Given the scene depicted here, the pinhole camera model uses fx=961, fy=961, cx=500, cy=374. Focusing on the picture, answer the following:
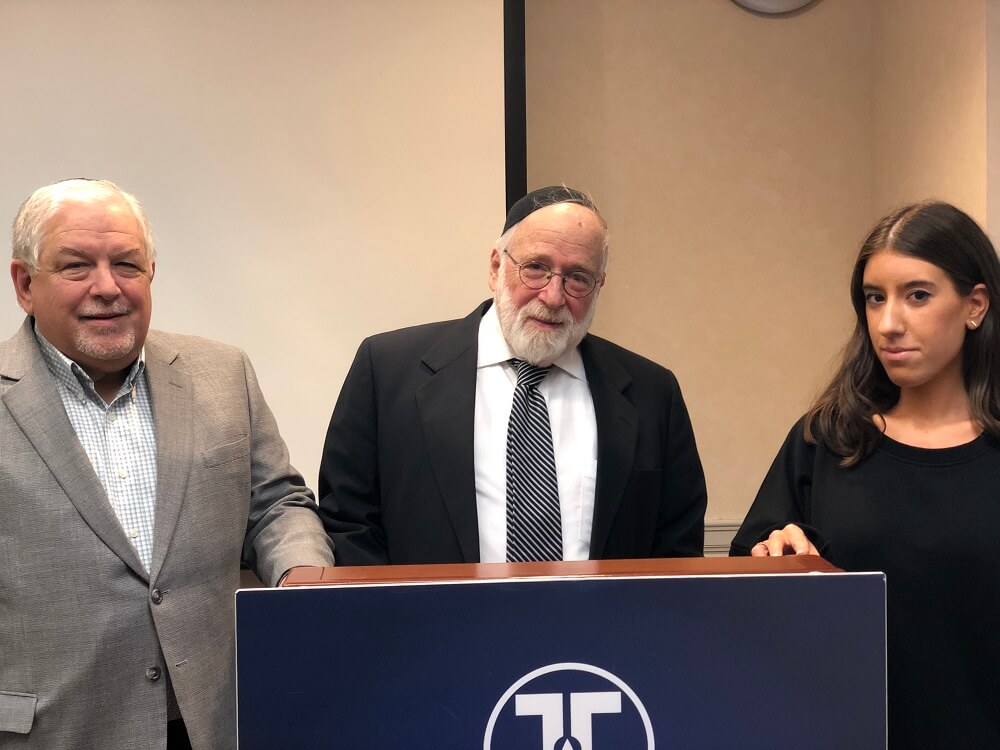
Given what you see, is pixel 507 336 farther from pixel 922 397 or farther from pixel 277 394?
pixel 277 394

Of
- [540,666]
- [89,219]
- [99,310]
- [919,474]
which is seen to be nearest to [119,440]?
[99,310]

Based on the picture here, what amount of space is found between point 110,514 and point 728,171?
2.45 metres

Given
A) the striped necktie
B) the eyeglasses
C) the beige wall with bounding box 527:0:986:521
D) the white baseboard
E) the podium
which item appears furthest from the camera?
the white baseboard

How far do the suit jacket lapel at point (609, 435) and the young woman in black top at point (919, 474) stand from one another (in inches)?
9.6

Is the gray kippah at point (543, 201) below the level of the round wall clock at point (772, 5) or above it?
below

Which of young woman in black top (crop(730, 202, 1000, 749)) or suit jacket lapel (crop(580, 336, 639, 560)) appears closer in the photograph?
young woman in black top (crop(730, 202, 1000, 749))

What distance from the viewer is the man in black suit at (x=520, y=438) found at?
1678 millimetres

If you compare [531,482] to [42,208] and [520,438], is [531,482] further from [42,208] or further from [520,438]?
[42,208]

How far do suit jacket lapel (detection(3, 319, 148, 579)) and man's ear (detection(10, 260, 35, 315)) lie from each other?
4.9 inches

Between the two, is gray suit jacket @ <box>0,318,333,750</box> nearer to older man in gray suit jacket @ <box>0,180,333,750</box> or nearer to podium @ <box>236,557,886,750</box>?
older man in gray suit jacket @ <box>0,180,333,750</box>

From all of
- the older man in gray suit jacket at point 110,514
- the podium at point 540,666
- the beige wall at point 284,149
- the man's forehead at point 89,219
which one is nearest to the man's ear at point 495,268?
the older man in gray suit jacket at point 110,514

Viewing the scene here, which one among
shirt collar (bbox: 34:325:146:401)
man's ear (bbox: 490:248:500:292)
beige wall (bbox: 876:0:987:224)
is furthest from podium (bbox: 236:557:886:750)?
beige wall (bbox: 876:0:987:224)

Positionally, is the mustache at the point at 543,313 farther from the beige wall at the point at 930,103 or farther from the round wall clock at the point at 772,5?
the round wall clock at the point at 772,5

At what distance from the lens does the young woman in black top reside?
1.42 meters
